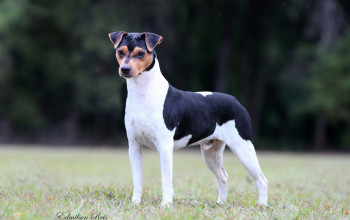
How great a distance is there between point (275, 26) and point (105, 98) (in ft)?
38.2

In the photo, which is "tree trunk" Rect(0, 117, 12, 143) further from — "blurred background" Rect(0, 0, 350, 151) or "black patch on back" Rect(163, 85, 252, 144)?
"black patch on back" Rect(163, 85, 252, 144)

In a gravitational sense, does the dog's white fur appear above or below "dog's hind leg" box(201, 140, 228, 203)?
above

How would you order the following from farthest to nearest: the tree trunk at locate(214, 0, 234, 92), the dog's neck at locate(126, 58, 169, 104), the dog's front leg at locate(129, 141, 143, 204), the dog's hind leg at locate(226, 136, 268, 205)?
1. the tree trunk at locate(214, 0, 234, 92)
2. the dog's hind leg at locate(226, 136, 268, 205)
3. the dog's front leg at locate(129, 141, 143, 204)
4. the dog's neck at locate(126, 58, 169, 104)

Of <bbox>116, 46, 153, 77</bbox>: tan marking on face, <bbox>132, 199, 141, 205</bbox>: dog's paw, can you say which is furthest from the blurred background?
<bbox>116, 46, 153, 77</bbox>: tan marking on face

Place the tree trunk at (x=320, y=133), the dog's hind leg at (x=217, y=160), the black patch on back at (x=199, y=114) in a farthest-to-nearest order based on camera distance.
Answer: the tree trunk at (x=320, y=133)
the dog's hind leg at (x=217, y=160)
the black patch on back at (x=199, y=114)

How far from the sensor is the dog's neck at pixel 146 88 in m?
5.60

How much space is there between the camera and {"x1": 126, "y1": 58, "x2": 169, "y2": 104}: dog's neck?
560 centimetres

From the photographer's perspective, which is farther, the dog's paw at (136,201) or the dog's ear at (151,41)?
the dog's paw at (136,201)

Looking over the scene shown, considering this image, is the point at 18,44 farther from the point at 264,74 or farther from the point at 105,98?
the point at 264,74

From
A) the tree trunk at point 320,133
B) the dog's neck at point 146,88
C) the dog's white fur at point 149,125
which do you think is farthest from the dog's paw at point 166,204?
the tree trunk at point 320,133

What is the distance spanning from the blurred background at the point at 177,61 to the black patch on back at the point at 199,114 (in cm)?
1964

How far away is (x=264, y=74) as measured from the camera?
31.2 m

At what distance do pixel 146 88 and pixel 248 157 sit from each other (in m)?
1.74

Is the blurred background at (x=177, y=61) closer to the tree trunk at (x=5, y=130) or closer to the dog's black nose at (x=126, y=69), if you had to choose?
the tree trunk at (x=5, y=130)
